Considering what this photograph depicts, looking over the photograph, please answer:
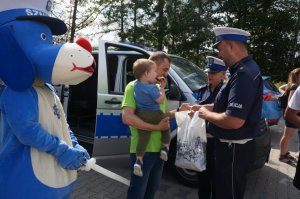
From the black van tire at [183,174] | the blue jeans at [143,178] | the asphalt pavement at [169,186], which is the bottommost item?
the asphalt pavement at [169,186]

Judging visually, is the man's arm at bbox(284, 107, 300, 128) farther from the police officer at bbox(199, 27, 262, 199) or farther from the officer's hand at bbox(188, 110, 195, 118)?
the officer's hand at bbox(188, 110, 195, 118)

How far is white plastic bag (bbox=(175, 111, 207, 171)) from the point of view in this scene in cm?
313

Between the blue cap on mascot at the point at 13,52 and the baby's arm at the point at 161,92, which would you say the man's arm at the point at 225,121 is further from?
the blue cap on mascot at the point at 13,52

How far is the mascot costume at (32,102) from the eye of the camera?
1824mm

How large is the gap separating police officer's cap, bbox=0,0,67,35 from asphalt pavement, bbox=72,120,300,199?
265 cm

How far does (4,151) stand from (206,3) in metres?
18.3

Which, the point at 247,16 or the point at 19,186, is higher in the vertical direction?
the point at 247,16

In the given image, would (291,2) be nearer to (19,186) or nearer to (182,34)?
(182,34)

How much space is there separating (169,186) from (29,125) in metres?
3.08

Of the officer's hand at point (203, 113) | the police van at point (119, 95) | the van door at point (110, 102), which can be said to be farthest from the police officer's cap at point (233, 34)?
the van door at point (110, 102)

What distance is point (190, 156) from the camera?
3.24 meters

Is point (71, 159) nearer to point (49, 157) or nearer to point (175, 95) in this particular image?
point (49, 157)

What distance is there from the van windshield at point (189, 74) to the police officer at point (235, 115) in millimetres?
1730

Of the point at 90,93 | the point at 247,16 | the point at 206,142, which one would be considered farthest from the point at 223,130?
the point at 247,16
